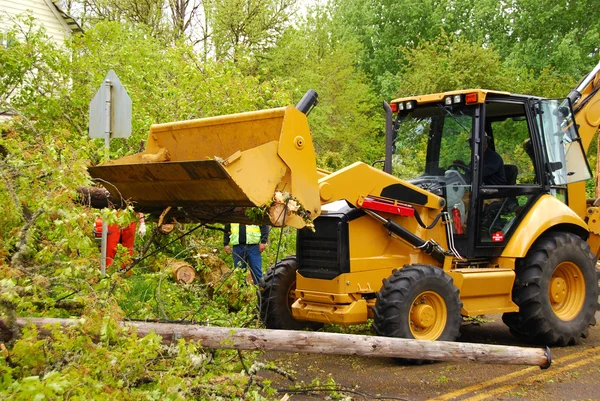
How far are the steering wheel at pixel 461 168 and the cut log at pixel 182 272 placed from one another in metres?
4.02

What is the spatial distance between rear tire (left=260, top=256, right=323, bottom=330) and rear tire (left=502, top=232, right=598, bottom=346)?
255cm

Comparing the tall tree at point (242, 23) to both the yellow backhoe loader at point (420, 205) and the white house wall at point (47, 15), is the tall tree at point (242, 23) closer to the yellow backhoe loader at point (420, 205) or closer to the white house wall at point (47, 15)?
the white house wall at point (47, 15)

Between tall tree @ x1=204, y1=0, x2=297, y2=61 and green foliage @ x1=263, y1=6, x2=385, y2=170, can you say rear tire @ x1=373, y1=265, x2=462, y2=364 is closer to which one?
green foliage @ x1=263, y1=6, x2=385, y2=170

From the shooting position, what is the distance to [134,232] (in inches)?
453

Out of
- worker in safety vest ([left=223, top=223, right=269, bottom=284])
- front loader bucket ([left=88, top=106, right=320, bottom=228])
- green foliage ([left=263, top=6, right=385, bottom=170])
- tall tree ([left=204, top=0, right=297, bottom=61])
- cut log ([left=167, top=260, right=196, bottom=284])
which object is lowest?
cut log ([left=167, top=260, right=196, bottom=284])

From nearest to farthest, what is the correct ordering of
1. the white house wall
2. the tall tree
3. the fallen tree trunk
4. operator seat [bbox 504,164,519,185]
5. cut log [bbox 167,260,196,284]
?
1. the fallen tree trunk
2. operator seat [bbox 504,164,519,185]
3. cut log [bbox 167,260,196,284]
4. the white house wall
5. the tall tree

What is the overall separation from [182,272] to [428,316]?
163 inches

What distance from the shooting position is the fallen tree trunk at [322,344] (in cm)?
568

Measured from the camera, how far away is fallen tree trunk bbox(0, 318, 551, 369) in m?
5.68

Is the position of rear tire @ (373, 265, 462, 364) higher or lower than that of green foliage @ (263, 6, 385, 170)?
lower

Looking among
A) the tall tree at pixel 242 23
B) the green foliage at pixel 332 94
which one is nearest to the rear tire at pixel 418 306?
the green foliage at pixel 332 94

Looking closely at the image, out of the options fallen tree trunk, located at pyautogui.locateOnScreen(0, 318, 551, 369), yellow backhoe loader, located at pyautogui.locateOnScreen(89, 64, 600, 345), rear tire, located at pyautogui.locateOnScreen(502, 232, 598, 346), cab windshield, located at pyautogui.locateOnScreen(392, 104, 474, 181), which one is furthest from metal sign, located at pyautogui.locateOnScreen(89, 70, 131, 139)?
rear tire, located at pyautogui.locateOnScreen(502, 232, 598, 346)

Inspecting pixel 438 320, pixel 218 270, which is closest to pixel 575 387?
pixel 438 320

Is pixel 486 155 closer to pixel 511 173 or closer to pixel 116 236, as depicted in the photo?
pixel 511 173
